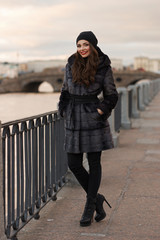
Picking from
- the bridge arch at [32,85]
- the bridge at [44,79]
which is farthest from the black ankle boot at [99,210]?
the bridge arch at [32,85]

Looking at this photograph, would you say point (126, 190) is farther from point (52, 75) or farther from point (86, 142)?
point (52, 75)

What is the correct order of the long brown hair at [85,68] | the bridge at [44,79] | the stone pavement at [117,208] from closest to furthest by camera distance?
the long brown hair at [85,68] → the stone pavement at [117,208] → the bridge at [44,79]

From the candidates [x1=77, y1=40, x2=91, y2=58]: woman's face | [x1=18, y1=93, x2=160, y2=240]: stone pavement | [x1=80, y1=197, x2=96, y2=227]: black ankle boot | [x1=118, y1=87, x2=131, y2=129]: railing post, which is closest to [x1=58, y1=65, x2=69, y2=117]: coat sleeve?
[x1=77, y1=40, x2=91, y2=58]: woman's face

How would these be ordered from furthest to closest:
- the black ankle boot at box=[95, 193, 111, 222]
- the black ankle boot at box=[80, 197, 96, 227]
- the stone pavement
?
the black ankle boot at box=[95, 193, 111, 222] < the black ankle boot at box=[80, 197, 96, 227] < the stone pavement

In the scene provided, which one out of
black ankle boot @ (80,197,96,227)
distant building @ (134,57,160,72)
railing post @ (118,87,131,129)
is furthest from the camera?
distant building @ (134,57,160,72)

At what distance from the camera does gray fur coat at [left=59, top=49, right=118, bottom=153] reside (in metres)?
3.42

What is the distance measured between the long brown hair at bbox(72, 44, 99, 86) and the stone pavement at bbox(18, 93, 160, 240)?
115 centimetres

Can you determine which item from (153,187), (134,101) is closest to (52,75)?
(134,101)

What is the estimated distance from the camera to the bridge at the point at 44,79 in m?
78.6

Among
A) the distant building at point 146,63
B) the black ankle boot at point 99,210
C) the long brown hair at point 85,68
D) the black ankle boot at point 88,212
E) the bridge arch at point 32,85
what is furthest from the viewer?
the distant building at point 146,63

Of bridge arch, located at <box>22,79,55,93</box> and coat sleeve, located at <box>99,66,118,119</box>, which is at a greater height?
coat sleeve, located at <box>99,66,118,119</box>

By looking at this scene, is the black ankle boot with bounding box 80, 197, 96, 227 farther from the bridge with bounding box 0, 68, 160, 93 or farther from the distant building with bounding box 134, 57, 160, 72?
the distant building with bounding box 134, 57, 160, 72

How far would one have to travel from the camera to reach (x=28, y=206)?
3.59 metres

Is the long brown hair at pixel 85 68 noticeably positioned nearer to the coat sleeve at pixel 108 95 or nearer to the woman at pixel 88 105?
the woman at pixel 88 105
